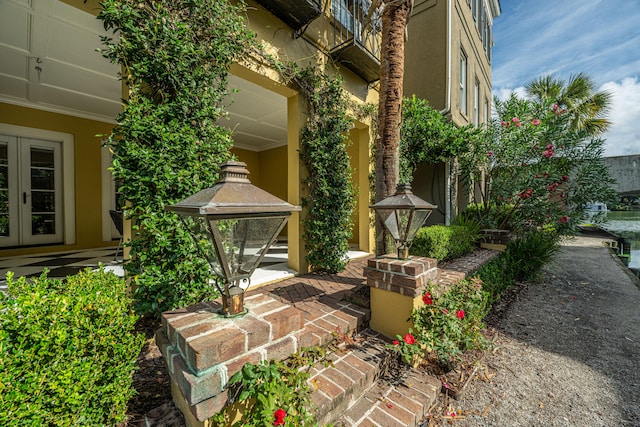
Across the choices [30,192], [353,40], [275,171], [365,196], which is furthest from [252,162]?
[353,40]

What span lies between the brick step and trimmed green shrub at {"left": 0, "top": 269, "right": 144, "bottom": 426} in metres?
1.08

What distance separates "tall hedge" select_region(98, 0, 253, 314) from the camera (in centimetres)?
206

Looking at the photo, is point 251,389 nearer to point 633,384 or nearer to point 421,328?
point 421,328

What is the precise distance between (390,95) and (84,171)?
21.9 ft

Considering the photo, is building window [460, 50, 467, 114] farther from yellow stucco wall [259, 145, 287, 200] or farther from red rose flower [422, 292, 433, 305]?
red rose flower [422, 292, 433, 305]

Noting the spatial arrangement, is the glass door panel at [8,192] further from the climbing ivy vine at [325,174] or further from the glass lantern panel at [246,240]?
the glass lantern panel at [246,240]

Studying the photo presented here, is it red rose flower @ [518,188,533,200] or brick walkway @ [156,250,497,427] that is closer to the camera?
brick walkway @ [156,250,497,427]

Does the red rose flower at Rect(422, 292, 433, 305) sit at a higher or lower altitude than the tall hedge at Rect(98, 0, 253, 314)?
lower

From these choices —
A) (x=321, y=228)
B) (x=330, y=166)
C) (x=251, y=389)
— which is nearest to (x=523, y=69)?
(x=330, y=166)

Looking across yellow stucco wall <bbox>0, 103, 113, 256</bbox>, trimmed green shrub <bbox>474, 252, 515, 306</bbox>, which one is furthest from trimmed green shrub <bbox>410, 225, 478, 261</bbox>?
yellow stucco wall <bbox>0, 103, 113, 256</bbox>

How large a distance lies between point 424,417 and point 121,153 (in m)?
3.03

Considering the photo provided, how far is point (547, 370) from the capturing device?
2311 millimetres

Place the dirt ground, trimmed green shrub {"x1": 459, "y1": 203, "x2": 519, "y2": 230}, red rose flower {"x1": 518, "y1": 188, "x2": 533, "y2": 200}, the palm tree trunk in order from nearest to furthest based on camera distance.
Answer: the dirt ground
the palm tree trunk
red rose flower {"x1": 518, "y1": 188, "x2": 533, "y2": 200}
trimmed green shrub {"x1": 459, "y1": 203, "x2": 519, "y2": 230}

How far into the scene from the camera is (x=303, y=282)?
142 inches
